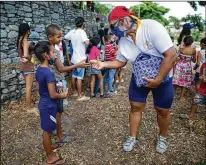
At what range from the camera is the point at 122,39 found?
2.78 m

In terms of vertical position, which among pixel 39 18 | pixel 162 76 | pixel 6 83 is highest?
pixel 39 18

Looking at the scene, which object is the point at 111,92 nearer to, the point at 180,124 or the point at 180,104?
the point at 180,104

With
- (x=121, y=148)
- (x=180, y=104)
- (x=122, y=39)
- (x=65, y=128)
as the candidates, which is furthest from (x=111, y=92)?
(x=122, y=39)

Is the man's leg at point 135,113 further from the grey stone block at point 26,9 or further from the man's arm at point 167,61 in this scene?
the grey stone block at point 26,9

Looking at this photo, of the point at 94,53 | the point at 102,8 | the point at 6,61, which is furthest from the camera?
the point at 102,8

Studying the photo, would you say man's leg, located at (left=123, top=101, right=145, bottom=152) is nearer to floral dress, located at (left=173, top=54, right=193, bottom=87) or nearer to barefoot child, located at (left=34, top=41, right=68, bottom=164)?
barefoot child, located at (left=34, top=41, right=68, bottom=164)

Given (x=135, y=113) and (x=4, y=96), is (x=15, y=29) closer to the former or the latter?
(x=4, y=96)

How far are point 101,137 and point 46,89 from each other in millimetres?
1412

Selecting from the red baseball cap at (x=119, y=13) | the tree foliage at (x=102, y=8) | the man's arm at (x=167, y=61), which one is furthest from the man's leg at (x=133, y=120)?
the tree foliage at (x=102, y=8)

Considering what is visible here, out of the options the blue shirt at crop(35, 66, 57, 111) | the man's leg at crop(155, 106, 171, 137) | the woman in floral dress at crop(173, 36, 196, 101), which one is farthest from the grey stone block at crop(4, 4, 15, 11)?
the man's leg at crop(155, 106, 171, 137)

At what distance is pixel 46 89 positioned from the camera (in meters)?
2.70

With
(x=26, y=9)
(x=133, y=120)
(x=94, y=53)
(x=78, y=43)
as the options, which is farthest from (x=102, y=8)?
(x=133, y=120)

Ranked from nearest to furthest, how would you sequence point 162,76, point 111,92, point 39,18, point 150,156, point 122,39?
point 162,76 → point 122,39 → point 150,156 → point 111,92 → point 39,18

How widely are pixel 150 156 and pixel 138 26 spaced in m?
1.81
